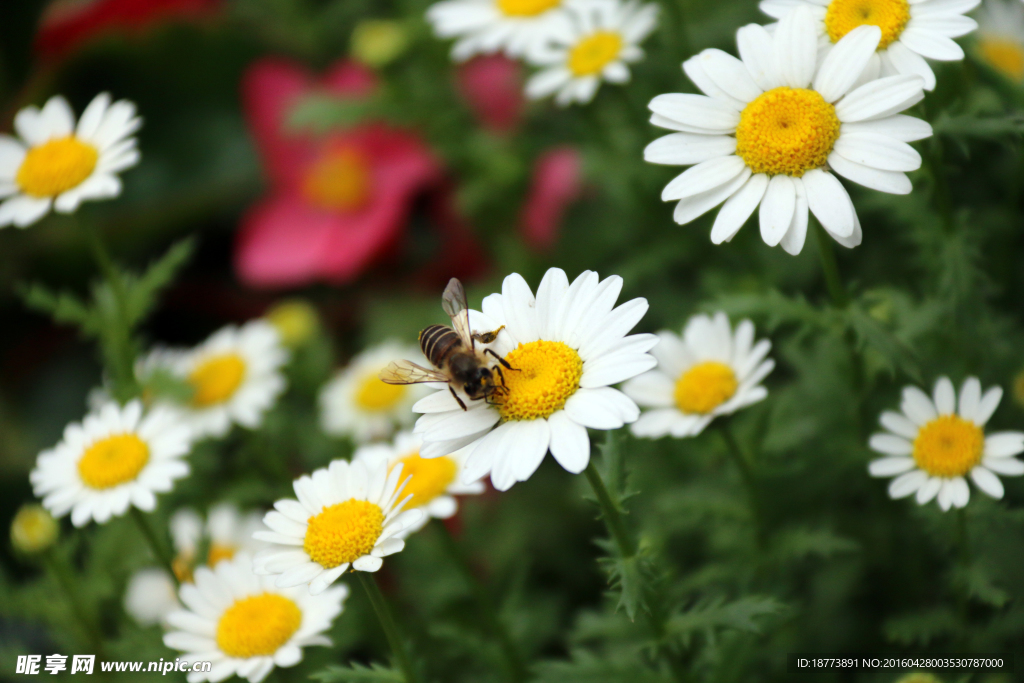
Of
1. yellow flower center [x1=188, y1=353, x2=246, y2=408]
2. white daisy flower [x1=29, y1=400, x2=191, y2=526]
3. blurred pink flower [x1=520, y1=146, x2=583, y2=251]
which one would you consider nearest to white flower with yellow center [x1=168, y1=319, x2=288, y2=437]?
yellow flower center [x1=188, y1=353, x2=246, y2=408]

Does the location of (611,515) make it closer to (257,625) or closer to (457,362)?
(457,362)

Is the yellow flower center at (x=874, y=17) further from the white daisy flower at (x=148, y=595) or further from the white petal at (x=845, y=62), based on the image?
the white daisy flower at (x=148, y=595)

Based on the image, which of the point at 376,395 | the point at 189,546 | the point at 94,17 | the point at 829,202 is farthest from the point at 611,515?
the point at 94,17

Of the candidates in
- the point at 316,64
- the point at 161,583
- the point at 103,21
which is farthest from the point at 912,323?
the point at 103,21

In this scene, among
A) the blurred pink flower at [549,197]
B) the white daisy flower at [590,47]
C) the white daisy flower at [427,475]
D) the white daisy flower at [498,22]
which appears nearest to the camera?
the white daisy flower at [427,475]

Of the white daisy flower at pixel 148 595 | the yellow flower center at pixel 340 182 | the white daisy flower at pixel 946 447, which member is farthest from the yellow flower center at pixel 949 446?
the yellow flower center at pixel 340 182

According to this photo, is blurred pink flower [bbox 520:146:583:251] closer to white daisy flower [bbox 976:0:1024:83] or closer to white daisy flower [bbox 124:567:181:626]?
white daisy flower [bbox 976:0:1024:83]
